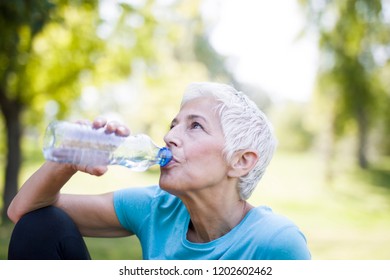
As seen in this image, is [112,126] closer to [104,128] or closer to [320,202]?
[104,128]

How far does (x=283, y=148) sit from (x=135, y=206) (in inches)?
496

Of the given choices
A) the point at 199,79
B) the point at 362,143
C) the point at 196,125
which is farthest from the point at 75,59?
the point at 362,143

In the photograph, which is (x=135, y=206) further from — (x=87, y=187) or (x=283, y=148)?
(x=283, y=148)

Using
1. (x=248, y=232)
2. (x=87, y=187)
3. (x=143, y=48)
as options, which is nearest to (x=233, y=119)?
(x=248, y=232)

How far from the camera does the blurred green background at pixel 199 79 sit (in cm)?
675

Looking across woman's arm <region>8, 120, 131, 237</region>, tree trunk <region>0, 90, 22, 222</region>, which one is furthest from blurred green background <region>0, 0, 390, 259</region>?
woman's arm <region>8, 120, 131, 237</region>

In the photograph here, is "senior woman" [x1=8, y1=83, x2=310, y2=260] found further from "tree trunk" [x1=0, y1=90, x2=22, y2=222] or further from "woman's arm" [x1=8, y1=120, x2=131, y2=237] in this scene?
"tree trunk" [x1=0, y1=90, x2=22, y2=222]

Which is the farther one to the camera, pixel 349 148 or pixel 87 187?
pixel 349 148

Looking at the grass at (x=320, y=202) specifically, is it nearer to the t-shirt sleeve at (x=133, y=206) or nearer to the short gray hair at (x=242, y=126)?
the t-shirt sleeve at (x=133, y=206)

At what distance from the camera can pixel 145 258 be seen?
1886mm

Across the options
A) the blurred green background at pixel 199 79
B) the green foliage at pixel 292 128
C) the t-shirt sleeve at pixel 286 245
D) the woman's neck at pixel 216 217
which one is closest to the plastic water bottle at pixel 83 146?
the woman's neck at pixel 216 217

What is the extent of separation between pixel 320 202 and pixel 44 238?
32.0ft

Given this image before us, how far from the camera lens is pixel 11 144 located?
23.6ft

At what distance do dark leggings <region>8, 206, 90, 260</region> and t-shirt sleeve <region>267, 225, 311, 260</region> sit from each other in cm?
71
